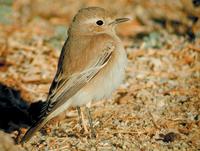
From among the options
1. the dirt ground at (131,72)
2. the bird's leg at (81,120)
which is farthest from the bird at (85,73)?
the dirt ground at (131,72)

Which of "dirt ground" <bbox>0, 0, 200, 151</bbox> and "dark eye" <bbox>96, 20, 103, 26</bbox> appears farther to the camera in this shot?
"dark eye" <bbox>96, 20, 103, 26</bbox>

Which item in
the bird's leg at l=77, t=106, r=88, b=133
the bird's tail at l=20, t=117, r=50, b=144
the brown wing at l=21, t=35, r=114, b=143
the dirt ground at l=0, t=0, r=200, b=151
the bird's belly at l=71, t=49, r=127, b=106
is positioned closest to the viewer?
the bird's tail at l=20, t=117, r=50, b=144

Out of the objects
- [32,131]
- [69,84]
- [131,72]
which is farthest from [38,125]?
[131,72]

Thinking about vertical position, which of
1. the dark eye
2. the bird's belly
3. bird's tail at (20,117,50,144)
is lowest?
bird's tail at (20,117,50,144)

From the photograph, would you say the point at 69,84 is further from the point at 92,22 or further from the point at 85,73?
the point at 92,22

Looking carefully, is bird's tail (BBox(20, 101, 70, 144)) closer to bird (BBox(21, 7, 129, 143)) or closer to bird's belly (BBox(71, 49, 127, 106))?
bird (BBox(21, 7, 129, 143))

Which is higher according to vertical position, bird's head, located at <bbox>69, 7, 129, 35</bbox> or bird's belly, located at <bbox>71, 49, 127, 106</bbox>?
bird's head, located at <bbox>69, 7, 129, 35</bbox>

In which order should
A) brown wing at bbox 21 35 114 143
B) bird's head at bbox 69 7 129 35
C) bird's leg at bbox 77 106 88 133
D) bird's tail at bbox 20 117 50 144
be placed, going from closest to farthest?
1. bird's tail at bbox 20 117 50 144
2. brown wing at bbox 21 35 114 143
3. bird's leg at bbox 77 106 88 133
4. bird's head at bbox 69 7 129 35

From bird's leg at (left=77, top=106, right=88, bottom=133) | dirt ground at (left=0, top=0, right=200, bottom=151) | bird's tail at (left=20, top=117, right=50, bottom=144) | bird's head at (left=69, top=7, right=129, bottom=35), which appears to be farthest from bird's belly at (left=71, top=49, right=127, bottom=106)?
bird's head at (left=69, top=7, right=129, bottom=35)
